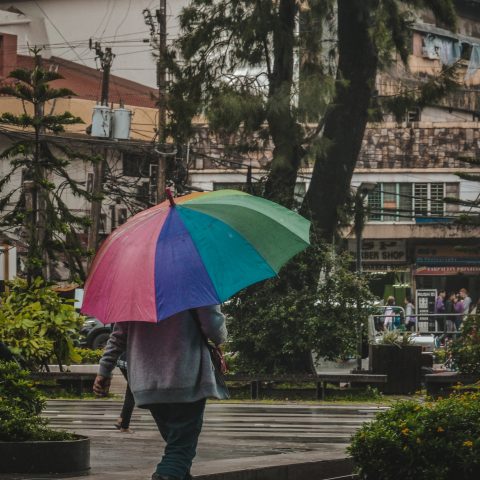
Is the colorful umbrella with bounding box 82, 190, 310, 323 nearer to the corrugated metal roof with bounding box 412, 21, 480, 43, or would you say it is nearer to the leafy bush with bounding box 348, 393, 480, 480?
the leafy bush with bounding box 348, 393, 480, 480

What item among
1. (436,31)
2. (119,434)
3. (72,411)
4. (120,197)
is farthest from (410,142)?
(119,434)

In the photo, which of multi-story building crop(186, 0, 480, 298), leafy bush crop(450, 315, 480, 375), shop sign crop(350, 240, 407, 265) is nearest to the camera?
leafy bush crop(450, 315, 480, 375)

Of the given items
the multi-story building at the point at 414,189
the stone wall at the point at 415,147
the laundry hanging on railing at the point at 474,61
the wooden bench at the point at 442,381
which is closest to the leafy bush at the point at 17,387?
the wooden bench at the point at 442,381

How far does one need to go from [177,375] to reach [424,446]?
1.81 meters

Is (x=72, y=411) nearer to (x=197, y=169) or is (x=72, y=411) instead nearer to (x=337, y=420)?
(x=337, y=420)

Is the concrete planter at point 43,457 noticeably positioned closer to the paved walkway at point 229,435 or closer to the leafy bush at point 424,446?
the paved walkway at point 229,435

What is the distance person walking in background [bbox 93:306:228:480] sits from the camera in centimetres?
795

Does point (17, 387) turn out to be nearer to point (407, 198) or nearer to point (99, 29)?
point (407, 198)

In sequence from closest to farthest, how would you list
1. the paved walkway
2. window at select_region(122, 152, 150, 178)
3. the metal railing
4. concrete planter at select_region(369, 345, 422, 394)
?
the paved walkway < concrete planter at select_region(369, 345, 422, 394) < the metal railing < window at select_region(122, 152, 150, 178)

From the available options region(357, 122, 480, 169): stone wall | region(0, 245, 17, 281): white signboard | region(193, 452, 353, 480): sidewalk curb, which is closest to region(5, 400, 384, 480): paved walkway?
region(193, 452, 353, 480): sidewalk curb

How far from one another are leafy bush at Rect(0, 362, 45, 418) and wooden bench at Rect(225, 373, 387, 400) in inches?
471

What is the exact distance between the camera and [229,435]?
14.4 metres

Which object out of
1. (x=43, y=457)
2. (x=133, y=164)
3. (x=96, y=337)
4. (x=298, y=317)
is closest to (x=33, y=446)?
(x=43, y=457)

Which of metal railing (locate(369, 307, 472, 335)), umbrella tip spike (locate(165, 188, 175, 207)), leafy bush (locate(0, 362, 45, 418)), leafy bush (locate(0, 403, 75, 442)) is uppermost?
umbrella tip spike (locate(165, 188, 175, 207))
